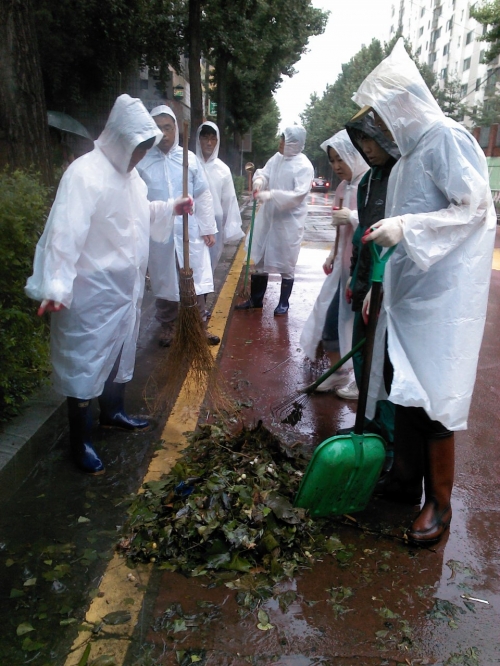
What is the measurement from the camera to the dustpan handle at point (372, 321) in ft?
8.40

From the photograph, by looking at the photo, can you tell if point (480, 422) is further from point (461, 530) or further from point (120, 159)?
point (120, 159)

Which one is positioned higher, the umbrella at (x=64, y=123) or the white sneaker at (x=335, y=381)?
the umbrella at (x=64, y=123)

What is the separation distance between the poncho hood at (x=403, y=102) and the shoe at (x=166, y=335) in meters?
2.99

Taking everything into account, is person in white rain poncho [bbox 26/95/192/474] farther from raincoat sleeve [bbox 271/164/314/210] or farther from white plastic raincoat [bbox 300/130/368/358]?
raincoat sleeve [bbox 271/164/314/210]

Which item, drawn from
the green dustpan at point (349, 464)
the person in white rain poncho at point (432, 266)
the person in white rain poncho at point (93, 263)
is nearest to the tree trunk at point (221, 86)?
the person in white rain poncho at point (93, 263)

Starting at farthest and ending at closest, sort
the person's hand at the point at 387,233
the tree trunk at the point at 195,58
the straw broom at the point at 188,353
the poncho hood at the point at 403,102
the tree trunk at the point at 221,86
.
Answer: the tree trunk at the point at 221,86 < the tree trunk at the point at 195,58 < the straw broom at the point at 188,353 < the poncho hood at the point at 403,102 < the person's hand at the point at 387,233

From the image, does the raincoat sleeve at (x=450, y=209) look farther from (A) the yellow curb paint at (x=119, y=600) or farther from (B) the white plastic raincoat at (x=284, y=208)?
(B) the white plastic raincoat at (x=284, y=208)

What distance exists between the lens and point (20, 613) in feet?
7.13

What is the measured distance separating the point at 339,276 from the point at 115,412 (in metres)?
1.75

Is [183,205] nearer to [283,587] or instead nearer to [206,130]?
[283,587]

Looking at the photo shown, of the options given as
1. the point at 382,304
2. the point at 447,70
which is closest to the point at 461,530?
the point at 382,304

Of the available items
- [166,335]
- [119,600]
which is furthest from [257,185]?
[119,600]

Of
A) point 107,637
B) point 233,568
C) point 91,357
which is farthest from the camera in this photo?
point 91,357

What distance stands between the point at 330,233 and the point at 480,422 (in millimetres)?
11375
